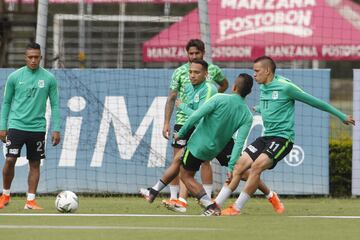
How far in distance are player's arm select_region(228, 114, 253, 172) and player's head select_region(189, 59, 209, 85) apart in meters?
0.92

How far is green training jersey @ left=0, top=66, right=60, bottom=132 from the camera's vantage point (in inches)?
619

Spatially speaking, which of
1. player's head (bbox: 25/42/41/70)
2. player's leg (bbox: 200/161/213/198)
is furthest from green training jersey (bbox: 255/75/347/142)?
player's head (bbox: 25/42/41/70)

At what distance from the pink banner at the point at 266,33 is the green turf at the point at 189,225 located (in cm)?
1492

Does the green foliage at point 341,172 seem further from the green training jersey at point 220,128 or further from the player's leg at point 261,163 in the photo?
the green training jersey at point 220,128

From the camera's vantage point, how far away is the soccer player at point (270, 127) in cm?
1449

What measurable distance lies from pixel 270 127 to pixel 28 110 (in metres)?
3.12

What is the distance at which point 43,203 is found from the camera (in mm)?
17250

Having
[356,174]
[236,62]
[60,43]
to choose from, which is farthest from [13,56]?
[356,174]

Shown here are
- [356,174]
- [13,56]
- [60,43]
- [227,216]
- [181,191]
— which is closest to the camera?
[227,216]

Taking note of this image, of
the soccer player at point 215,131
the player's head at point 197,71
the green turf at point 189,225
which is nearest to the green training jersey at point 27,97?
the green turf at point 189,225

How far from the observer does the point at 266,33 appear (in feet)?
105

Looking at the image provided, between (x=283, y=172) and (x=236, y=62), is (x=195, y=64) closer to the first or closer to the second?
(x=283, y=172)

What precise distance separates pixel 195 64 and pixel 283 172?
4526 millimetres

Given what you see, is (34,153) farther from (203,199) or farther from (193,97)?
(203,199)
